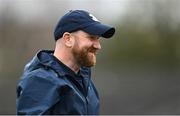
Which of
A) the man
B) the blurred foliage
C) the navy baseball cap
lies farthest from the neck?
the blurred foliage

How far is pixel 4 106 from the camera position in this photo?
1488 cm

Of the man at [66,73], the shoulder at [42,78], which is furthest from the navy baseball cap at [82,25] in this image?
the shoulder at [42,78]

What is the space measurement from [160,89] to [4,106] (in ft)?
15.8

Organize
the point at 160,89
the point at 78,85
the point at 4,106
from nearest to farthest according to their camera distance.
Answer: the point at 78,85 → the point at 4,106 → the point at 160,89

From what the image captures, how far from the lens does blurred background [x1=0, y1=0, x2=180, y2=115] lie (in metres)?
19.5

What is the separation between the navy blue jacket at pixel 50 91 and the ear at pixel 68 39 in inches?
4.0

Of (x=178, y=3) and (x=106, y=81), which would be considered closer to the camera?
(x=106, y=81)

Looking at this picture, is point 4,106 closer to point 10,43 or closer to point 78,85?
point 10,43

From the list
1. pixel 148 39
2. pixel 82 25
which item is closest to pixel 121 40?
pixel 148 39

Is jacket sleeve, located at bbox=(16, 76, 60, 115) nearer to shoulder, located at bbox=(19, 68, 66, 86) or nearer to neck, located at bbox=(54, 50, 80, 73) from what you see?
shoulder, located at bbox=(19, 68, 66, 86)

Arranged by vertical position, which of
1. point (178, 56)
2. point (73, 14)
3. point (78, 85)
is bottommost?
point (178, 56)

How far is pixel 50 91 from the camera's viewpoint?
3.52 meters

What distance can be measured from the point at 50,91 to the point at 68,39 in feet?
1.15

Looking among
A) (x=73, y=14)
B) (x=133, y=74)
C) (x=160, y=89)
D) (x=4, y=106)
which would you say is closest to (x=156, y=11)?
(x=133, y=74)
